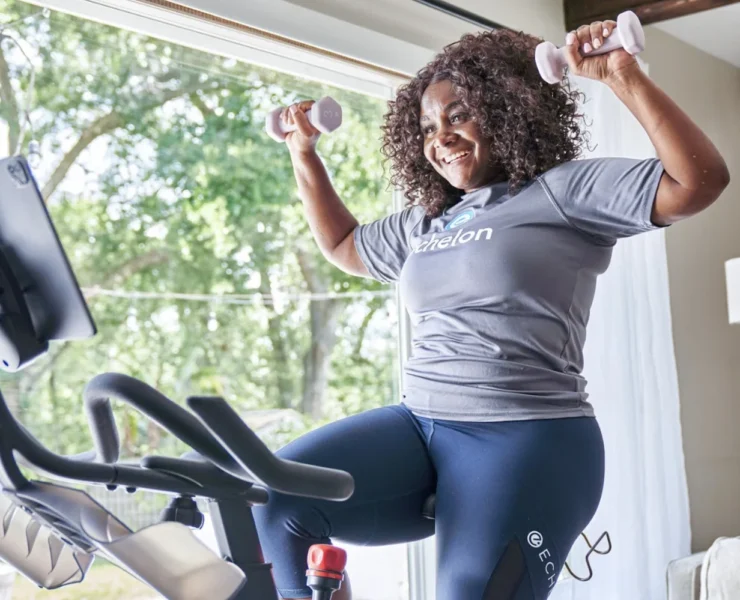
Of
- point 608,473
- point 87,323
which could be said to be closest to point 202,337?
point 608,473

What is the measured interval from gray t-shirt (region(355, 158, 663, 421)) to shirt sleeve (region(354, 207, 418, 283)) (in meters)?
0.20

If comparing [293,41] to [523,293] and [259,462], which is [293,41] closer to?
[523,293]

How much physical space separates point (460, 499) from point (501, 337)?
9.9 inches

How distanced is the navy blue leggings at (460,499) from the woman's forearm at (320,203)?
1.52ft

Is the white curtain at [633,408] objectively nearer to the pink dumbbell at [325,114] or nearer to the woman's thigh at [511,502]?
the pink dumbbell at [325,114]

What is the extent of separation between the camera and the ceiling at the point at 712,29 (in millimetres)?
3396

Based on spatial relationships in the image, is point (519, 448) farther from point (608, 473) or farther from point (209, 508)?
point (608, 473)

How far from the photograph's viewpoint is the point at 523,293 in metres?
1.38

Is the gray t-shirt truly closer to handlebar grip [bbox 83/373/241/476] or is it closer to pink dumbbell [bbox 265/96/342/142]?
pink dumbbell [bbox 265/96/342/142]

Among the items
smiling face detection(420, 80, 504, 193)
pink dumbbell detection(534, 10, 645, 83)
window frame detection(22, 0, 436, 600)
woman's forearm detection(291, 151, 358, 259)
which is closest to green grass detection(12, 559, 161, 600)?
window frame detection(22, 0, 436, 600)

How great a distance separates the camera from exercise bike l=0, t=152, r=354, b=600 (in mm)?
814

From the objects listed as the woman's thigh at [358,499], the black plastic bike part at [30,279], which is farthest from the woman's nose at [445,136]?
the black plastic bike part at [30,279]

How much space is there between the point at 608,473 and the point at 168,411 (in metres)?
2.27

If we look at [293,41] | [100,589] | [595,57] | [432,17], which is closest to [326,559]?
[595,57]
